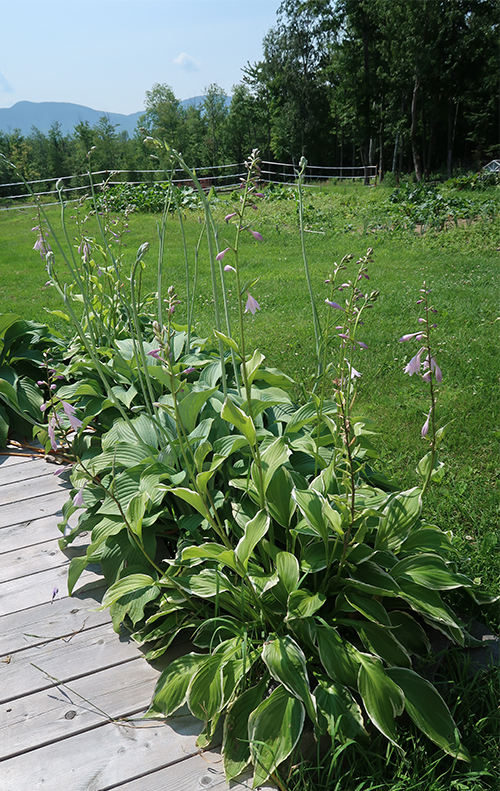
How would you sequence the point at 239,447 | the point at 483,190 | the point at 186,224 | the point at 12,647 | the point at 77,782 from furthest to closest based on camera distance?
the point at 483,190
the point at 186,224
the point at 239,447
the point at 12,647
the point at 77,782

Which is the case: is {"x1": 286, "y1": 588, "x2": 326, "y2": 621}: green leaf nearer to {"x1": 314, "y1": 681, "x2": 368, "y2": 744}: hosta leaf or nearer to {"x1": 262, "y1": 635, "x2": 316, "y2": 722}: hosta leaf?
{"x1": 262, "y1": 635, "x2": 316, "y2": 722}: hosta leaf

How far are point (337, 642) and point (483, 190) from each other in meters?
12.9

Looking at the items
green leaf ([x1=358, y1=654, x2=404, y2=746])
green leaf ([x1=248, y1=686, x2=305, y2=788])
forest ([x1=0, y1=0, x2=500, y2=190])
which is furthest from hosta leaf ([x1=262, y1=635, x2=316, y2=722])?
forest ([x1=0, y1=0, x2=500, y2=190])

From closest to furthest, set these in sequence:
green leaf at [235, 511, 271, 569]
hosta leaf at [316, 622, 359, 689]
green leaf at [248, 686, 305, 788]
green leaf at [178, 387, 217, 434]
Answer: green leaf at [248, 686, 305, 788] < hosta leaf at [316, 622, 359, 689] < green leaf at [235, 511, 271, 569] < green leaf at [178, 387, 217, 434]

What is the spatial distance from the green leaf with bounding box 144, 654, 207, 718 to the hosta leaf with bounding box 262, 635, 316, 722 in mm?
203

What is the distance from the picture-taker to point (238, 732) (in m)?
1.27

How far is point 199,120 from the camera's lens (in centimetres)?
3038

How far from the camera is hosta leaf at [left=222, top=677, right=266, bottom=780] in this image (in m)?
1.21

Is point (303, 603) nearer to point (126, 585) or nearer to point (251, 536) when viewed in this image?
point (251, 536)

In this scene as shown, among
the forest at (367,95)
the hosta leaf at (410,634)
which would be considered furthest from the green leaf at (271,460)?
the forest at (367,95)

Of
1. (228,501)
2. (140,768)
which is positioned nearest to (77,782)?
(140,768)

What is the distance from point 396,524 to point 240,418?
0.56 meters

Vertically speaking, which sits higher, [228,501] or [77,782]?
[228,501]

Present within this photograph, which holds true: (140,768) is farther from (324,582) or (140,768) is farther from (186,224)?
(186,224)
